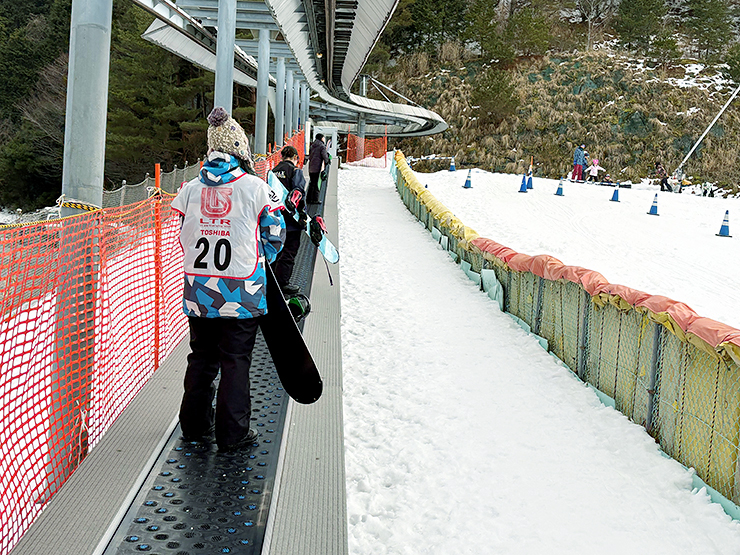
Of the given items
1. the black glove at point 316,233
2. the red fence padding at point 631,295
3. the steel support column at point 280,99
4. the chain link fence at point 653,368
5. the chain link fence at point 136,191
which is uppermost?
the steel support column at point 280,99

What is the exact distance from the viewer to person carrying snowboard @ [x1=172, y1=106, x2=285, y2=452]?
3502 millimetres

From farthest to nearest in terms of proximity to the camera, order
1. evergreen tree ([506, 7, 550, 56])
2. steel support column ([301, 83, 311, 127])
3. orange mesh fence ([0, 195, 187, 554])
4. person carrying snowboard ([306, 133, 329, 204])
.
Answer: evergreen tree ([506, 7, 550, 56]) → steel support column ([301, 83, 311, 127]) → person carrying snowboard ([306, 133, 329, 204]) → orange mesh fence ([0, 195, 187, 554])

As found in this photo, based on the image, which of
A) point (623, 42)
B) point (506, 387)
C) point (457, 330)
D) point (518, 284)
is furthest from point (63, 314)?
point (623, 42)

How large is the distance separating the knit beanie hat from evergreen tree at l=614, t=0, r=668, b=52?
64.5m

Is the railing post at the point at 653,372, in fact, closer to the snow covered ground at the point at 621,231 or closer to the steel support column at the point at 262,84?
the snow covered ground at the point at 621,231

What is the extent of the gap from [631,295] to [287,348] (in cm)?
290

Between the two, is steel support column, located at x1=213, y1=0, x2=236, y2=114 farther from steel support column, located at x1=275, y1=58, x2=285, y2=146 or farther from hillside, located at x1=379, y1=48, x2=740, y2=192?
hillside, located at x1=379, y1=48, x2=740, y2=192

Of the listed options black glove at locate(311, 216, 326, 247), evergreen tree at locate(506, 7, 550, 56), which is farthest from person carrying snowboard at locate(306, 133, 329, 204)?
evergreen tree at locate(506, 7, 550, 56)

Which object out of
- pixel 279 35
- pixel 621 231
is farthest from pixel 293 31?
pixel 621 231

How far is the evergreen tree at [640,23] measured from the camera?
59688mm

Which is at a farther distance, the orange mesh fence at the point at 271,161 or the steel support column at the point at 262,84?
the steel support column at the point at 262,84

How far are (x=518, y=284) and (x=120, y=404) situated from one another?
5.16 metres

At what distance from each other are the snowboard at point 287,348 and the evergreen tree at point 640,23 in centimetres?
6452

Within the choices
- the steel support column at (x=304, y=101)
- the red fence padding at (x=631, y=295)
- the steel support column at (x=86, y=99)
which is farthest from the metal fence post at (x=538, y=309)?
the steel support column at (x=304, y=101)
